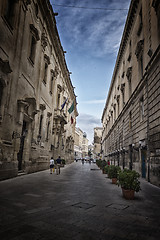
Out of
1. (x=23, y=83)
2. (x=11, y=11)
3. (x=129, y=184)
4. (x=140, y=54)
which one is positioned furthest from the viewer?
(x=140, y=54)

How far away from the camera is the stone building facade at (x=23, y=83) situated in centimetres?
1058

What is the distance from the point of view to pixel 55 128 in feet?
81.6

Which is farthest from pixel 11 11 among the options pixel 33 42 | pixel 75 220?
pixel 75 220

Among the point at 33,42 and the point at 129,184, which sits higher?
the point at 33,42

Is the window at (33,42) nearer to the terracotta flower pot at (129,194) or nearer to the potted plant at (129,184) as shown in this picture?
the potted plant at (129,184)

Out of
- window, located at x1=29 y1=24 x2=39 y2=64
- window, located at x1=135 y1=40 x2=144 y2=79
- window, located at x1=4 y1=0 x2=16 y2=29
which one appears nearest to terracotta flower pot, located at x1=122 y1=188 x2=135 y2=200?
window, located at x1=4 y1=0 x2=16 y2=29

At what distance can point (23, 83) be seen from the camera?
44.0ft

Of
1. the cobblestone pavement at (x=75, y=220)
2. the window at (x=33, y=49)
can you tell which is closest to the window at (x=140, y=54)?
the window at (x=33, y=49)

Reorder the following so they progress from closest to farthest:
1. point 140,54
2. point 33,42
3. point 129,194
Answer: point 129,194, point 33,42, point 140,54

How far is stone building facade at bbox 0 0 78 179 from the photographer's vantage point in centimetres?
1058

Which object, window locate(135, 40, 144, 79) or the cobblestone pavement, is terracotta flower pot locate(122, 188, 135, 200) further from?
window locate(135, 40, 144, 79)

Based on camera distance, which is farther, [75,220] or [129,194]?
[129,194]

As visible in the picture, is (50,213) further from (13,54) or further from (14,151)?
(13,54)

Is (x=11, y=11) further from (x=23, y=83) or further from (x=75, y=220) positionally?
(x=75, y=220)
